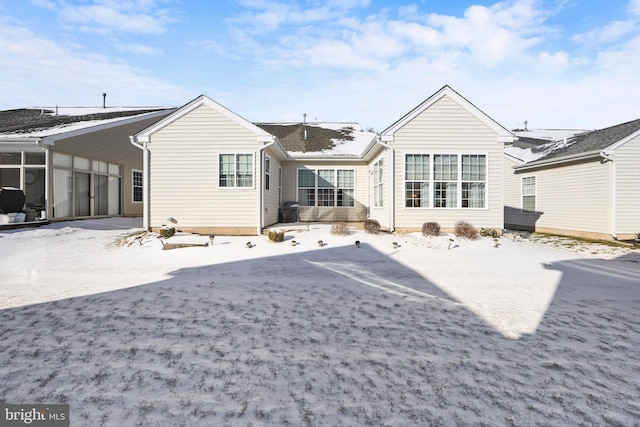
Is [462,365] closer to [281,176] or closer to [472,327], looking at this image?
[472,327]

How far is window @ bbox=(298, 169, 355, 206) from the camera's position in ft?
52.4

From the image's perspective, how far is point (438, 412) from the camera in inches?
91.9

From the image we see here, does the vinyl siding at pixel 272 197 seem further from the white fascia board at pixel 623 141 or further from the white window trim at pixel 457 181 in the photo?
the white fascia board at pixel 623 141

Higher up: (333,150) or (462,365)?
(333,150)

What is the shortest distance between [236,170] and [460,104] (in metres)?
8.75

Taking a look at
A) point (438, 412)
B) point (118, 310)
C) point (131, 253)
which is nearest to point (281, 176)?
point (131, 253)

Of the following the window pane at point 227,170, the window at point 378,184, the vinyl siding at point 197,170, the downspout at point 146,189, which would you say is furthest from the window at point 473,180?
the downspout at point 146,189

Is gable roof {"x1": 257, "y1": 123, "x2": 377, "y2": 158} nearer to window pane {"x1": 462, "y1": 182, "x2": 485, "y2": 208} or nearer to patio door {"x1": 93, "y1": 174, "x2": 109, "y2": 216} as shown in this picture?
window pane {"x1": 462, "y1": 182, "x2": 485, "y2": 208}

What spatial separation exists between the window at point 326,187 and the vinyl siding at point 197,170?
4.98 meters

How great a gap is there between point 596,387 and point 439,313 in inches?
70.3

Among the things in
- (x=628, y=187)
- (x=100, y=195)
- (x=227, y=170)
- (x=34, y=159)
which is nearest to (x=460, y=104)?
(x=628, y=187)

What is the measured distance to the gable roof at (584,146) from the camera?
444 inches

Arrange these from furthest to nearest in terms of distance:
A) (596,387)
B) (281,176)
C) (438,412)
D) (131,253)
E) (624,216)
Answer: (281,176), (624,216), (131,253), (596,387), (438,412)

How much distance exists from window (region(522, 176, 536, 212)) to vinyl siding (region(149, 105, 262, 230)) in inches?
524
